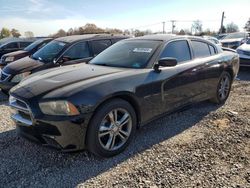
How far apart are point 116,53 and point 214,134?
2.10 m

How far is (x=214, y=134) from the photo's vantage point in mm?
4070

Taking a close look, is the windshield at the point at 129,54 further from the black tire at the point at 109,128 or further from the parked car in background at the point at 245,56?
the parked car in background at the point at 245,56

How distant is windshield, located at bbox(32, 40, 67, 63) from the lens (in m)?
6.70

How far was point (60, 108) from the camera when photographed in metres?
3.02

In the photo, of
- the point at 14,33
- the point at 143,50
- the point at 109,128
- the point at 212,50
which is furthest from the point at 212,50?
the point at 14,33

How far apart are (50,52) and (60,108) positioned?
4.42 meters

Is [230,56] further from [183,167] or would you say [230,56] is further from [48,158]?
[48,158]

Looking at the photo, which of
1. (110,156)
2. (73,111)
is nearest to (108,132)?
(110,156)

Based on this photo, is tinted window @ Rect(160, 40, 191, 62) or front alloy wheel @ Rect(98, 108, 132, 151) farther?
tinted window @ Rect(160, 40, 191, 62)

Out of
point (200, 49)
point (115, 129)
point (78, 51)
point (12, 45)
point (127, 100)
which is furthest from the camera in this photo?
point (12, 45)

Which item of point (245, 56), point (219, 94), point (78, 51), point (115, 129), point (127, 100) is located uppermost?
point (78, 51)

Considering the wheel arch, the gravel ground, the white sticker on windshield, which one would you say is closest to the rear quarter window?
the gravel ground

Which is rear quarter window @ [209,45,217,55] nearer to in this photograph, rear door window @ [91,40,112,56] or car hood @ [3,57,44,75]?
rear door window @ [91,40,112,56]

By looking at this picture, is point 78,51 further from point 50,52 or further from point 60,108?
point 60,108
